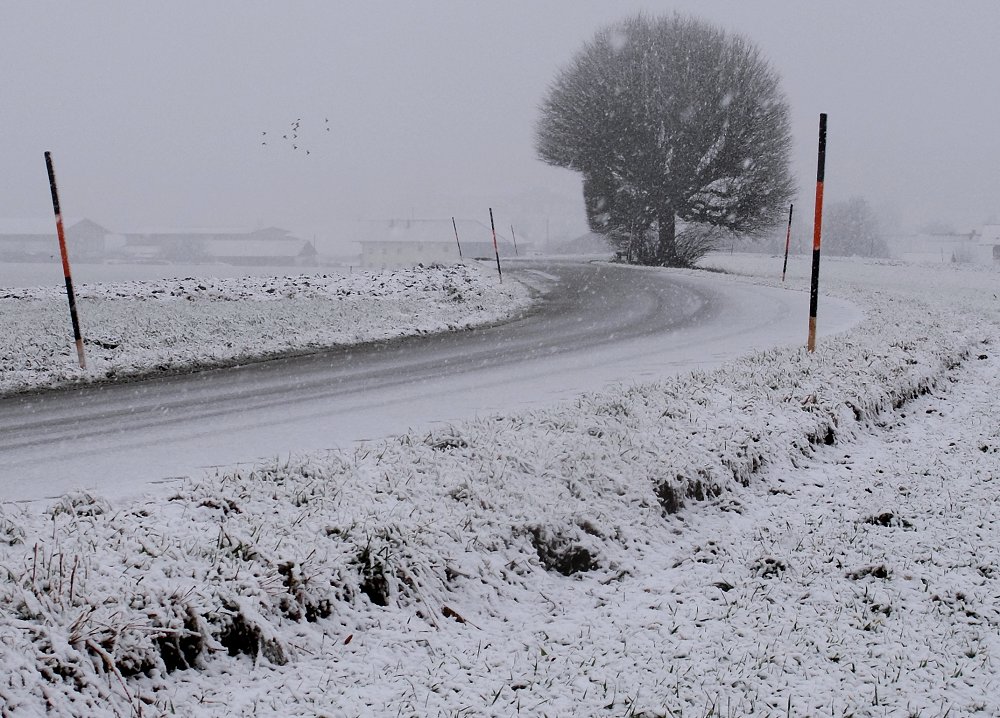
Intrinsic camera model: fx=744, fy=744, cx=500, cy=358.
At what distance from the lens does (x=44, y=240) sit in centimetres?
6134

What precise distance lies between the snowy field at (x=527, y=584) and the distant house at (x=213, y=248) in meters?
70.7

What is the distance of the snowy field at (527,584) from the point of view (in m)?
3.57

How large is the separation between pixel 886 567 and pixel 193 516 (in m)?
4.50

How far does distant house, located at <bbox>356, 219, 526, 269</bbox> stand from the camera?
86.6 metres

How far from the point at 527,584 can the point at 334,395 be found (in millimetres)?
4608

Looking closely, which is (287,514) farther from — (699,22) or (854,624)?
A: (699,22)

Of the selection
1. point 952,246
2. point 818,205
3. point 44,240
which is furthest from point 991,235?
point 44,240

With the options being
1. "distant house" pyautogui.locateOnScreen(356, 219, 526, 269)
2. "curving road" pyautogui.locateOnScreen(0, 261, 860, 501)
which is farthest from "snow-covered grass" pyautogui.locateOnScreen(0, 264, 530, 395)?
"distant house" pyautogui.locateOnScreen(356, 219, 526, 269)

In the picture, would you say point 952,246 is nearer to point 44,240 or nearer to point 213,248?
A: point 213,248

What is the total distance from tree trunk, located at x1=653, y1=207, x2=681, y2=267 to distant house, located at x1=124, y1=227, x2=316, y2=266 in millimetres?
46876

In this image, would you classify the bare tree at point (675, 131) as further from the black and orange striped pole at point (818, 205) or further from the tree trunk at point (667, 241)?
the black and orange striped pole at point (818, 205)

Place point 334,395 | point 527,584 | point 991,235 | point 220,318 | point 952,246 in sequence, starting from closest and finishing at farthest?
point 527,584
point 334,395
point 220,318
point 991,235
point 952,246

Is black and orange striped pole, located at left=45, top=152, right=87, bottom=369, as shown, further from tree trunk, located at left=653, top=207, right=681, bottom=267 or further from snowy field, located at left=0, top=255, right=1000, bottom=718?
tree trunk, located at left=653, top=207, right=681, bottom=267

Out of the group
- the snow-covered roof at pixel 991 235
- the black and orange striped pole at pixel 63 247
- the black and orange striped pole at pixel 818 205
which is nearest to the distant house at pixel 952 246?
the snow-covered roof at pixel 991 235
